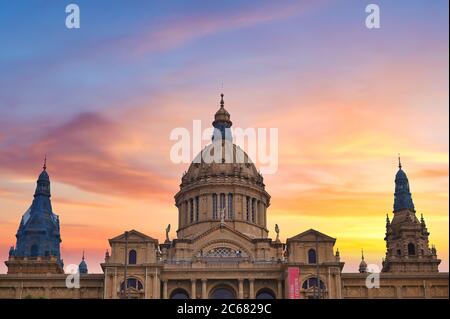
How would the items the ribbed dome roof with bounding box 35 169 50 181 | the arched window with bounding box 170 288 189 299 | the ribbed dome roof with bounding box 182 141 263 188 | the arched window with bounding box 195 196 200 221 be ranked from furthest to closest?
the ribbed dome roof with bounding box 35 169 50 181 → the ribbed dome roof with bounding box 182 141 263 188 → the arched window with bounding box 195 196 200 221 → the arched window with bounding box 170 288 189 299

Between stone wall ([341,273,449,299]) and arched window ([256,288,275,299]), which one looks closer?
stone wall ([341,273,449,299])

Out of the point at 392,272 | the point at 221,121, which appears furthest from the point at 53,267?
the point at 392,272

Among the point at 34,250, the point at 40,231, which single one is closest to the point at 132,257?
the point at 34,250

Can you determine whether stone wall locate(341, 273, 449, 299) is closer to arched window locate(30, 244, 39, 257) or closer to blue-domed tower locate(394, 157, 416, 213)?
blue-domed tower locate(394, 157, 416, 213)

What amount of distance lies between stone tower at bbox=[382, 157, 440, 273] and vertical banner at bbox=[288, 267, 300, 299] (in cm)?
2064

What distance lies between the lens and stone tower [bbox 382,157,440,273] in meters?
97.1

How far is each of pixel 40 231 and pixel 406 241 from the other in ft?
205

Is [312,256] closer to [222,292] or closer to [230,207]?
[222,292]

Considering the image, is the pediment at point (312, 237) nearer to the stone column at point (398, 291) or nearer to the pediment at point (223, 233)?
the pediment at point (223, 233)

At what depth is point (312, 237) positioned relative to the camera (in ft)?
290

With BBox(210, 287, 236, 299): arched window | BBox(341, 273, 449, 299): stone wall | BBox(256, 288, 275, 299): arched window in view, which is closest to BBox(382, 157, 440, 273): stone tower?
BBox(341, 273, 449, 299): stone wall

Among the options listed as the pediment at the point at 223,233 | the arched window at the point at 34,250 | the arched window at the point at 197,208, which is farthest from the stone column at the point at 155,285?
the arched window at the point at 34,250
